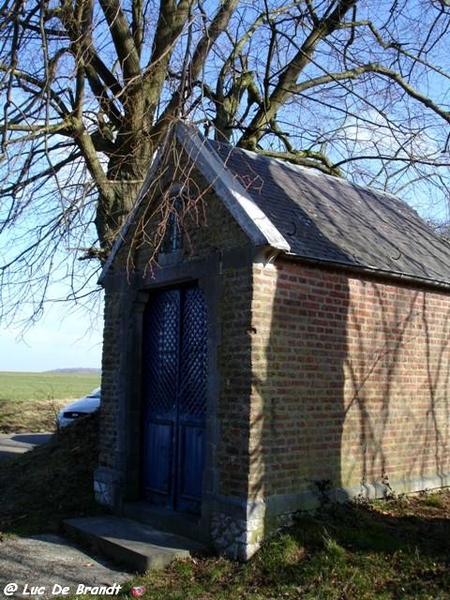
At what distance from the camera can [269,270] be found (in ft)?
25.1

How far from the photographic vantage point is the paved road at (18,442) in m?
16.8

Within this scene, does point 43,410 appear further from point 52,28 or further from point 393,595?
point 393,595

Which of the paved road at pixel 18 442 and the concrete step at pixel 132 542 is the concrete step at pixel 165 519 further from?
the paved road at pixel 18 442

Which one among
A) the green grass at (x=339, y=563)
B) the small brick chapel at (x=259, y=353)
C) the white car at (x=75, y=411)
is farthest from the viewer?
the white car at (x=75, y=411)

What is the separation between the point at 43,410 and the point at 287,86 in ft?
56.8

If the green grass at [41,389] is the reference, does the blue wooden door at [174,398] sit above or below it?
above

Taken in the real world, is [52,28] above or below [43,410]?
above

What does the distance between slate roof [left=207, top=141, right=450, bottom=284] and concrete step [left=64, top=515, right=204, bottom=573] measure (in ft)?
11.8

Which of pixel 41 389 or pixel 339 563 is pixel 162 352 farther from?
pixel 41 389

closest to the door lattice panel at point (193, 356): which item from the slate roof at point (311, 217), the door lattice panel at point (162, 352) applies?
the door lattice panel at point (162, 352)

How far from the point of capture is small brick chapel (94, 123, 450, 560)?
7520 mm

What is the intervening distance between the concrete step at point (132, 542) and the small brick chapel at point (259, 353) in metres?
0.21

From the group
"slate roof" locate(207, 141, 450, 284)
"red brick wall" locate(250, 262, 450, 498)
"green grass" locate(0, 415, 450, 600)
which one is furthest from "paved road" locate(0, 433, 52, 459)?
"red brick wall" locate(250, 262, 450, 498)

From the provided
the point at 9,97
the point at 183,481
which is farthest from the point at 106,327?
the point at 9,97
